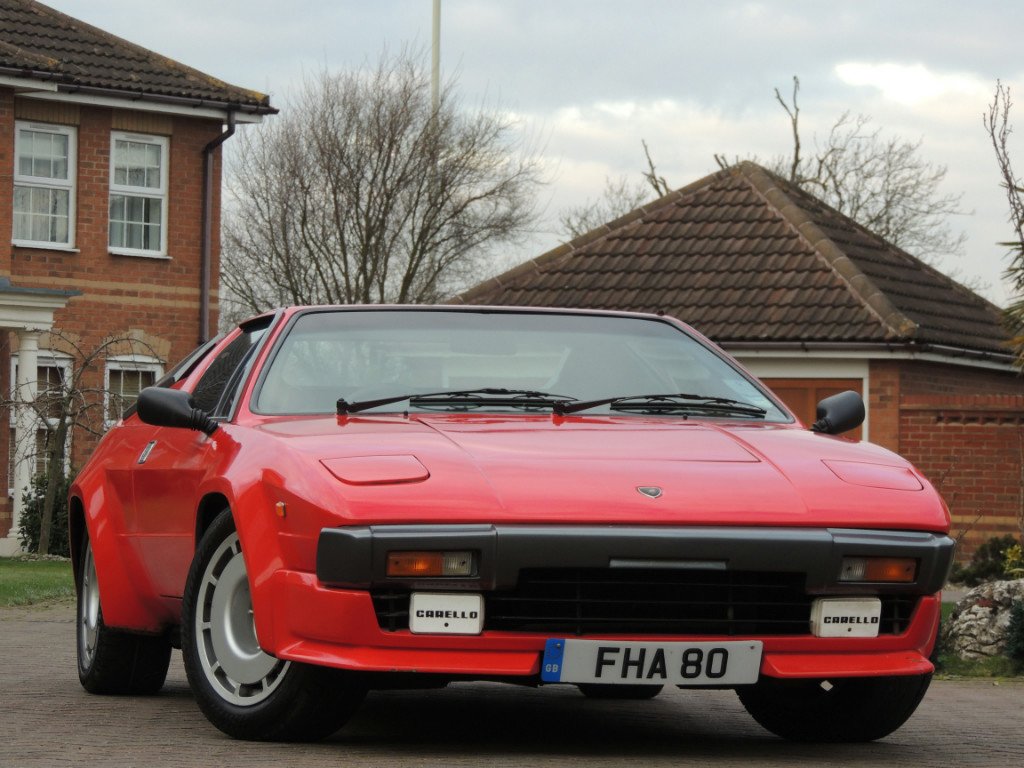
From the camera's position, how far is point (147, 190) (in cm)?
2922

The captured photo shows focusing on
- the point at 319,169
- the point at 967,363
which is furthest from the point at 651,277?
the point at 319,169

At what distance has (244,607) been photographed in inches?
236

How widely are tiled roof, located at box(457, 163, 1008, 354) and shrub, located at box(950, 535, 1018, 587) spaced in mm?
4492

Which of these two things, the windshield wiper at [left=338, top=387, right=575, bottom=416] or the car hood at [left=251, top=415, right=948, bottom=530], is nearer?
the car hood at [left=251, top=415, right=948, bottom=530]

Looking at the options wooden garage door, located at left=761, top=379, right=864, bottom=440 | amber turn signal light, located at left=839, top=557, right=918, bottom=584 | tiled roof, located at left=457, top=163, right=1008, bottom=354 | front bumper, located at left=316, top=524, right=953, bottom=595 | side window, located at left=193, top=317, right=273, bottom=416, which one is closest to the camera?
front bumper, located at left=316, top=524, right=953, bottom=595

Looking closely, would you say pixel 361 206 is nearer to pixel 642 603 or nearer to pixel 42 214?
pixel 42 214

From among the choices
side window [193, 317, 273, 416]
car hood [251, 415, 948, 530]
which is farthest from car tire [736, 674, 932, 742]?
→ side window [193, 317, 273, 416]

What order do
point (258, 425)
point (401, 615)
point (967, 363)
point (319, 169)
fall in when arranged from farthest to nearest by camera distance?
point (319, 169) → point (967, 363) → point (258, 425) → point (401, 615)

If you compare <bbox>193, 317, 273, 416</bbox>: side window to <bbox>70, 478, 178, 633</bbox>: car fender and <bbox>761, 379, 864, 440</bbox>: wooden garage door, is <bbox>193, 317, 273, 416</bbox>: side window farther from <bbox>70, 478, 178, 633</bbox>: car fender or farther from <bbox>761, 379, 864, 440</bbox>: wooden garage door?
<bbox>761, 379, 864, 440</bbox>: wooden garage door

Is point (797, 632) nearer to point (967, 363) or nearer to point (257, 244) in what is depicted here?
point (967, 363)

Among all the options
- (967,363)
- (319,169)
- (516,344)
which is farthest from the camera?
(319,169)

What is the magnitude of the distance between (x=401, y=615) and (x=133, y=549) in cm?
213

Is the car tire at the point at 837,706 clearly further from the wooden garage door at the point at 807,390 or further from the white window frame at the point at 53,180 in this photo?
the white window frame at the point at 53,180

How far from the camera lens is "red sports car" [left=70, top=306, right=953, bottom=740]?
213 inches
